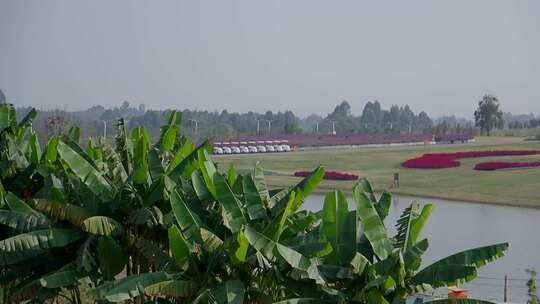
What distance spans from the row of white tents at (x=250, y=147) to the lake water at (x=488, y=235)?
3044 cm

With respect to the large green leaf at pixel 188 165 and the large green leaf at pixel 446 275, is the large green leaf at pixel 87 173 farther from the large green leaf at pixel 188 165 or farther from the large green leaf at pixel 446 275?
the large green leaf at pixel 446 275

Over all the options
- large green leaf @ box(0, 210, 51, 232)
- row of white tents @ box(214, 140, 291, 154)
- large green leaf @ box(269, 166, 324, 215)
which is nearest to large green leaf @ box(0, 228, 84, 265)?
large green leaf @ box(0, 210, 51, 232)

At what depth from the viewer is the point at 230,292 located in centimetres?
796

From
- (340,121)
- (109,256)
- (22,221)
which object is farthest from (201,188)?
(340,121)

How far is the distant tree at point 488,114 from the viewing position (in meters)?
81.2

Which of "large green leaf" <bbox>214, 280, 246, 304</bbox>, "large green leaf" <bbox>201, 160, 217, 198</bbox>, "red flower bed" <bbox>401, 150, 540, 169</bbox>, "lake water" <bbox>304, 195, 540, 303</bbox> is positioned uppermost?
"large green leaf" <bbox>201, 160, 217, 198</bbox>

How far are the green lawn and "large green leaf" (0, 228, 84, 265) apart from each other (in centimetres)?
2532

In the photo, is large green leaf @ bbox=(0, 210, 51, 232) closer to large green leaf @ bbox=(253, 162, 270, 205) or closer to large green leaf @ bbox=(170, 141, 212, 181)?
large green leaf @ bbox=(170, 141, 212, 181)

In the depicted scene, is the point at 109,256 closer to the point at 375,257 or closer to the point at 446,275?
the point at 375,257

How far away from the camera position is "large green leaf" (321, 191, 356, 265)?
8375 mm

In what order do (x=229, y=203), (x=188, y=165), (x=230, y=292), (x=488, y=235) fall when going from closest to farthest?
(x=230, y=292), (x=229, y=203), (x=188, y=165), (x=488, y=235)

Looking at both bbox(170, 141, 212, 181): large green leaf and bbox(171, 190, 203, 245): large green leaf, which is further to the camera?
bbox(170, 141, 212, 181): large green leaf

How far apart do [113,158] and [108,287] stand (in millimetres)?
2803

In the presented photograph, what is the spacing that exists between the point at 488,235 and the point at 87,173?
16375mm
